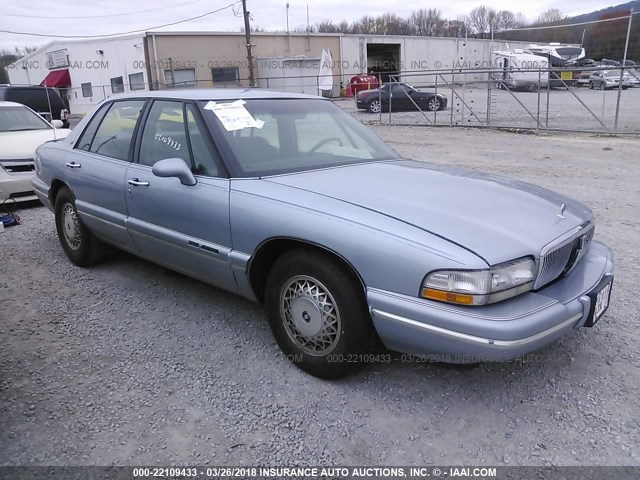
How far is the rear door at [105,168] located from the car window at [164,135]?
18 cm

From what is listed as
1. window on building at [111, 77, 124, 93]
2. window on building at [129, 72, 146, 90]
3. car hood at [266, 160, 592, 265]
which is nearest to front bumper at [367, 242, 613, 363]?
car hood at [266, 160, 592, 265]

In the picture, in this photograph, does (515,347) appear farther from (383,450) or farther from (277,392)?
(277,392)

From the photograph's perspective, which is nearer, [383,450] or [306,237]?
[383,450]

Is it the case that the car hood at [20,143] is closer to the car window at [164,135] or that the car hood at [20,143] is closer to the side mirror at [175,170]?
the car window at [164,135]

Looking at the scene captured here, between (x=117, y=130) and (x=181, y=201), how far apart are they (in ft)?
4.45

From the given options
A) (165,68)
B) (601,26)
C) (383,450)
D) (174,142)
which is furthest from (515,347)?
(601,26)

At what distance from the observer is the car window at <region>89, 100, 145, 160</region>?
13.4ft

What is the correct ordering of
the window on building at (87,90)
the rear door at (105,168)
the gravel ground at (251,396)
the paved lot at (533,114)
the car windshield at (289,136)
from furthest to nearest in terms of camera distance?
the window on building at (87,90) → the paved lot at (533,114) → the rear door at (105,168) → the car windshield at (289,136) → the gravel ground at (251,396)

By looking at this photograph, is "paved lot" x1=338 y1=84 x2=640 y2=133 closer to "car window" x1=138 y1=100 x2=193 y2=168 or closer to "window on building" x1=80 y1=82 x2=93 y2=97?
"car window" x1=138 y1=100 x2=193 y2=168

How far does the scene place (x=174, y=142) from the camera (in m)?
3.64

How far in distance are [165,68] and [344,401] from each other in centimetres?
3185

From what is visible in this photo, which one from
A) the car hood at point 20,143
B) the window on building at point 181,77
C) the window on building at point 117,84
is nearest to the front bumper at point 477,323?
the car hood at point 20,143

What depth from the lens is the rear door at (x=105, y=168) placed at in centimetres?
403

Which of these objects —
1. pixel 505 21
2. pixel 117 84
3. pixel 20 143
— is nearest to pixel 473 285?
pixel 20 143
